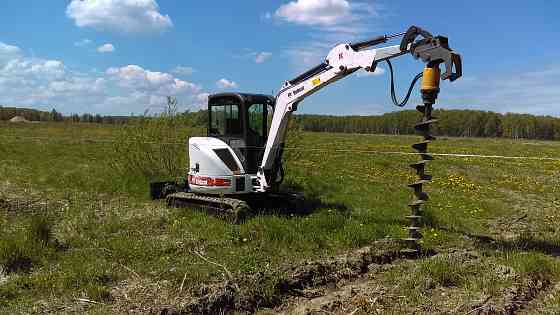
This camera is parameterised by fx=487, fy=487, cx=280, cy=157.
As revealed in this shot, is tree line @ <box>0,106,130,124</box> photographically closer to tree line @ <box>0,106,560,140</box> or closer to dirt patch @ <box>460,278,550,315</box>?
tree line @ <box>0,106,560,140</box>

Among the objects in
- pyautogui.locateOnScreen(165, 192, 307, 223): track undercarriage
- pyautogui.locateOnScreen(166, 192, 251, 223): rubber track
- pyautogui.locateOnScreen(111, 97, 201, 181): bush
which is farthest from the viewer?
pyautogui.locateOnScreen(111, 97, 201, 181): bush

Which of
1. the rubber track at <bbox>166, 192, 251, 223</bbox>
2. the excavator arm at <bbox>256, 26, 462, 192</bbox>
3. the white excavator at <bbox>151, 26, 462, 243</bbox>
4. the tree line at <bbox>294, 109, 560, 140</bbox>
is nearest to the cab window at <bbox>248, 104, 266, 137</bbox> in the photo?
the white excavator at <bbox>151, 26, 462, 243</bbox>

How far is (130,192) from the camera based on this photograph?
1407cm

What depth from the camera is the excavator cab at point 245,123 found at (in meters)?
10.7

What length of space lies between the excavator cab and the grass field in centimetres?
170

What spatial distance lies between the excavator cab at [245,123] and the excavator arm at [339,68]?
1.53 feet

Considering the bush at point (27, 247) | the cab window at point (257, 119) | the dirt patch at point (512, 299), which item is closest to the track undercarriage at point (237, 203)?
the cab window at point (257, 119)

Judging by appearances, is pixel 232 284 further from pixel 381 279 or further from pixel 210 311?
pixel 381 279

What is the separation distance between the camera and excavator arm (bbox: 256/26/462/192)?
7.40 metres

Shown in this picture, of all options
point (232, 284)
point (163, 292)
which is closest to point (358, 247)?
point (232, 284)

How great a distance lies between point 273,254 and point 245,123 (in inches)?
151

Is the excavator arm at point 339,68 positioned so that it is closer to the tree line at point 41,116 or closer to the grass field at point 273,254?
the grass field at point 273,254

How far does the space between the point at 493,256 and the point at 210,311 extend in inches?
185

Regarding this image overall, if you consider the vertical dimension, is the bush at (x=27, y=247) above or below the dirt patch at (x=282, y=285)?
above
